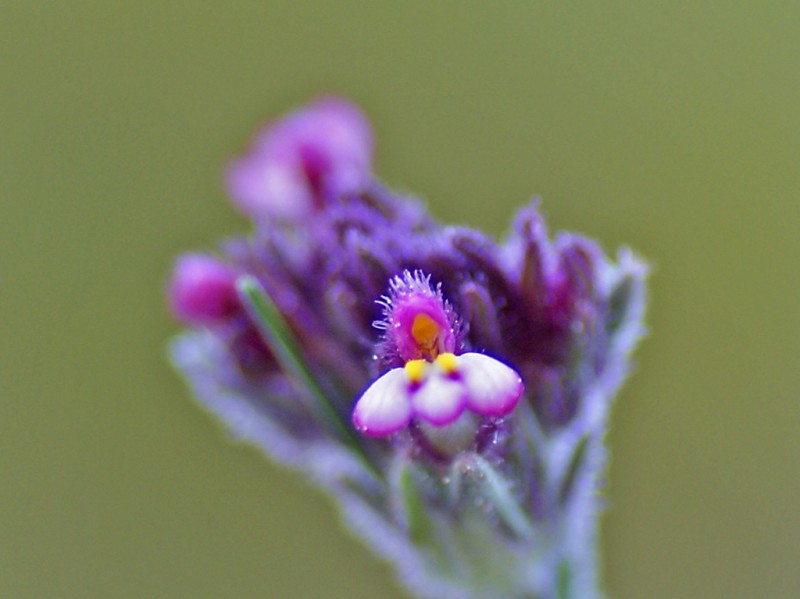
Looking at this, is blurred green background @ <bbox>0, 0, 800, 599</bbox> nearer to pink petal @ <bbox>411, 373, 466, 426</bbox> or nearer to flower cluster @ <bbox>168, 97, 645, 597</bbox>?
flower cluster @ <bbox>168, 97, 645, 597</bbox>

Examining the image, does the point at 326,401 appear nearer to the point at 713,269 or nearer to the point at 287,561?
the point at 287,561

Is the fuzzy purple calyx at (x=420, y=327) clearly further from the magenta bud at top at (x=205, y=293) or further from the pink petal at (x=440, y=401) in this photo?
the magenta bud at top at (x=205, y=293)

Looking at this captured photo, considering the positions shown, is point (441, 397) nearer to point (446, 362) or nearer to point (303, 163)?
point (446, 362)

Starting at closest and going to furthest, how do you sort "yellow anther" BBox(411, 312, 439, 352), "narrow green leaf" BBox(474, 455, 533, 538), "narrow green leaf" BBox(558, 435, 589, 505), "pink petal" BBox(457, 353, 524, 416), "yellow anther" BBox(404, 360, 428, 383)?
"pink petal" BBox(457, 353, 524, 416) < "yellow anther" BBox(404, 360, 428, 383) < "yellow anther" BBox(411, 312, 439, 352) < "narrow green leaf" BBox(474, 455, 533, 538) < "narrow green leaf" BBox(558, 435, 589, 505)

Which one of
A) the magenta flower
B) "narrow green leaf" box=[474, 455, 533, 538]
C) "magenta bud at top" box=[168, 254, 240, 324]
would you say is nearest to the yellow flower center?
the magenta flower

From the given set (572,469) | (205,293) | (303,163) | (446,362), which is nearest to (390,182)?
(303,163)

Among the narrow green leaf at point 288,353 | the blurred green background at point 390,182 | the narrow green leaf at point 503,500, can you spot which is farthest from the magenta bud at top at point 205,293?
the blurred green background at point 390,182

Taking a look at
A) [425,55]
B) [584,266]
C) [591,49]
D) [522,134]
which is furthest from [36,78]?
[584,266]
